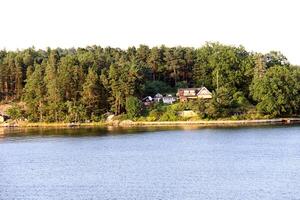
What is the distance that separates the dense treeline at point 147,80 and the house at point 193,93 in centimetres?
222

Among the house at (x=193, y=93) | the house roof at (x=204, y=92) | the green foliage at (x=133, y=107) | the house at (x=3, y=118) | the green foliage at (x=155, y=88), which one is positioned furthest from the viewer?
the green foliage at (x=155, y=88)

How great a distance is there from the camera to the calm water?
36.8 meters

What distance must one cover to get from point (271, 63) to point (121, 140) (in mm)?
47149

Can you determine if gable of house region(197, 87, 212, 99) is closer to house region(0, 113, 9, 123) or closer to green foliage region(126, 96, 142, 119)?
green foliage region(126, 96, 142, 119)

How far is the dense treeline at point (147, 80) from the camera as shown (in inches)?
3531

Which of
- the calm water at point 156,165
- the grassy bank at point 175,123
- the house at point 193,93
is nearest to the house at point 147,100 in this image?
the house at point 193,93

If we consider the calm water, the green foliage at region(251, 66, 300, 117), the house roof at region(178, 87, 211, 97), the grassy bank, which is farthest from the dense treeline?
the calm water

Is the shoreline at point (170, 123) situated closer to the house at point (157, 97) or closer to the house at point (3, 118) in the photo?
the house at point (3, 118)

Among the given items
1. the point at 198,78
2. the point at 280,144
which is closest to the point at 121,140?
the point at 280,144

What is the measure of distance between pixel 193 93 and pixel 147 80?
9.98m

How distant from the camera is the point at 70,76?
3812 inches

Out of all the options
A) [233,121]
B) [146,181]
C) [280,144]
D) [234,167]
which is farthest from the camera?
[233,121]

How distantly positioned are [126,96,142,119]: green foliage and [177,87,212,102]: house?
9119mm

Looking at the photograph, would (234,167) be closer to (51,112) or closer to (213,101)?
(213,101)
